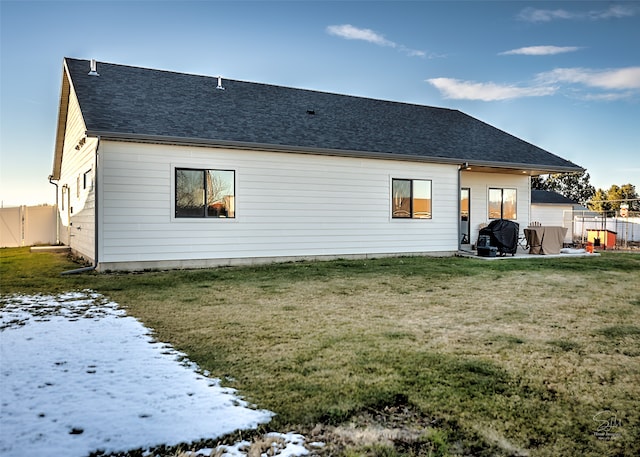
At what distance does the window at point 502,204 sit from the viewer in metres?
15.1

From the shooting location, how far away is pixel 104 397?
9.28 ft

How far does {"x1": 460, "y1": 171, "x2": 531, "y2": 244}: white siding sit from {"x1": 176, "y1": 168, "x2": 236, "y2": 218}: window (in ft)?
26.3

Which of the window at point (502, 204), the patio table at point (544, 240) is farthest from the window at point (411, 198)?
the patio table at point (544, 240)

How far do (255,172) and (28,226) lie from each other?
1201 cm

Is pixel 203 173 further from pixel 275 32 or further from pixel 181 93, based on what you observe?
pixel 275 32

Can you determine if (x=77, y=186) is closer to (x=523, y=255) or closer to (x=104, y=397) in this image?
(x=104, y=397)

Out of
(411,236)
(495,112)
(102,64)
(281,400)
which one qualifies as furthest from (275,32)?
(281,400)

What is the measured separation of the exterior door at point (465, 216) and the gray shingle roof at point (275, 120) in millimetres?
1531

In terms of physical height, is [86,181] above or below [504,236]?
above

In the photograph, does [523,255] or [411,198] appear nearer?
[411,198]

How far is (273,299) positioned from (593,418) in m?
4.51

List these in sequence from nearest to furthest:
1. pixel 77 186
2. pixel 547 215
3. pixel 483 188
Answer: pixel 77 186 < pixel 483 188 < pixel 547 215

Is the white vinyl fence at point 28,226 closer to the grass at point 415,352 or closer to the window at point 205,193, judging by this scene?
the grass at point 415,352

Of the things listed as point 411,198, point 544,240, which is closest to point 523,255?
point 544,240
